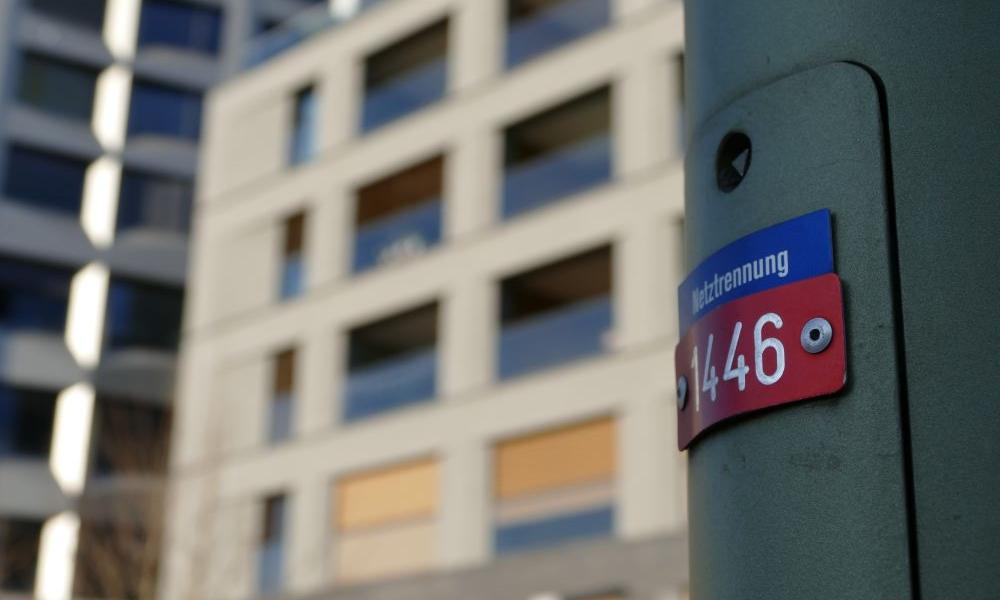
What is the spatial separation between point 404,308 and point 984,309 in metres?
A: 23.2

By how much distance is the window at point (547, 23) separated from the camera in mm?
23844

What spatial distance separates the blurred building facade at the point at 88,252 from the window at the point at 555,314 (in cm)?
1019

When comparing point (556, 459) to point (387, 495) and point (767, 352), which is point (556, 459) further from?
point (767, 352)

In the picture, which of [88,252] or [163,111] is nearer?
[88,252]

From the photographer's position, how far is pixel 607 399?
21.2 meters

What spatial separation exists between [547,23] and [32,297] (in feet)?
49.1

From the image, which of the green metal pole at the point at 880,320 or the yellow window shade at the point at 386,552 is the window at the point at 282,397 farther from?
the green metal pole at the point at 880,320

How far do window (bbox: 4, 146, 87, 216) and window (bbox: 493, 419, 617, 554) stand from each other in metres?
16.3

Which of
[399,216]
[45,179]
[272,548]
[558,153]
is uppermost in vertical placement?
[45,179]

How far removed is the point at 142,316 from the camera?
114 ft

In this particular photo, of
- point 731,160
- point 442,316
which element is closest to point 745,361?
point 731,160

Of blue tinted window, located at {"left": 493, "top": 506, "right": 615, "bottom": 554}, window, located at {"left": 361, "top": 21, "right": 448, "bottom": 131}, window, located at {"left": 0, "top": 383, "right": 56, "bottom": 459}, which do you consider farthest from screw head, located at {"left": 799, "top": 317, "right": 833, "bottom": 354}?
window, located at {"left": 0, "top": 383, "right": 56, "bottom": 459}

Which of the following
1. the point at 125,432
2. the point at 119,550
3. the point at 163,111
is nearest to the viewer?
the point at 119,550

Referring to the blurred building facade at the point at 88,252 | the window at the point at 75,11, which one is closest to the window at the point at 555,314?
the blurred building facade at the point at 88,252
